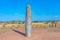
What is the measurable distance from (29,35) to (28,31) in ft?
1.55

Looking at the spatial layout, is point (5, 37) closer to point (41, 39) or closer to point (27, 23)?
point (27, 23)

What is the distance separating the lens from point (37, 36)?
18875 millimetres

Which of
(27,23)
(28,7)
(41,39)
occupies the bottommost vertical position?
(41,39)

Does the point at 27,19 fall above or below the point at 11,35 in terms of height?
above

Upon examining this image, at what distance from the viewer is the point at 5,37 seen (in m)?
18.8

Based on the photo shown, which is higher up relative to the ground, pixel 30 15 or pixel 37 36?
pixel 30 15

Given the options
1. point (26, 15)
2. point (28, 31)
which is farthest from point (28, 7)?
point (28, 31)

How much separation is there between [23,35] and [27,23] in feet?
5.51

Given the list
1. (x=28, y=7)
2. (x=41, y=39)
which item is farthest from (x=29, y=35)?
(x=28, y=7)

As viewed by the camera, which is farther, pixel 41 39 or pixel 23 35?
pixel 23 35

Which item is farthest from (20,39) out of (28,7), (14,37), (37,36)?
(28,7)

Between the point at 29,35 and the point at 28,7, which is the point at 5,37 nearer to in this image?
the point at 29,35

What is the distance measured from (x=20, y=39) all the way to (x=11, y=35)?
1.83 meters

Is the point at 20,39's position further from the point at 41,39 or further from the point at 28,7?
the point at 28,7
